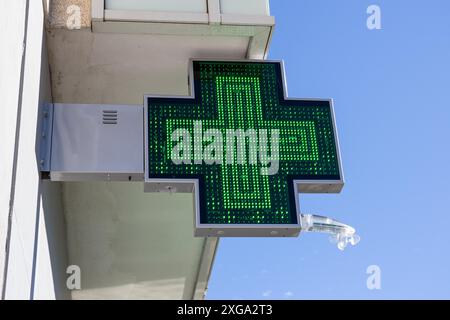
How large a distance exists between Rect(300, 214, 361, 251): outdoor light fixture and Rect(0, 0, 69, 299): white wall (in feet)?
7.34

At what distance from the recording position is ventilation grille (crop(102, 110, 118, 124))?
5574mm

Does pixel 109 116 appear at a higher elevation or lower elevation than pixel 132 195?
higher

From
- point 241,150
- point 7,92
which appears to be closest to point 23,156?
point 7,92

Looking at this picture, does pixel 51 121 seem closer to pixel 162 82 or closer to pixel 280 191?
pixel 162 82

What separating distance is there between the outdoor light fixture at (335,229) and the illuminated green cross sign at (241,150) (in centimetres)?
119

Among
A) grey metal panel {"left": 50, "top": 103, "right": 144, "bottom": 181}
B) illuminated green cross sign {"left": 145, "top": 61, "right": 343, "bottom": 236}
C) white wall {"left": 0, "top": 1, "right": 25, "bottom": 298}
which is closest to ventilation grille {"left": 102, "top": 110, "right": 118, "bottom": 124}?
grey metal panel {"left": 50, "top": 103, "right": 144, "bottom": 181}

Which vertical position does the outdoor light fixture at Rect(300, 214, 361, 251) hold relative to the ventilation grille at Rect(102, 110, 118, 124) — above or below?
below

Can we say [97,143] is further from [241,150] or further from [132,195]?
[132,195]

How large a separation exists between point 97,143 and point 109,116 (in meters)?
0.24

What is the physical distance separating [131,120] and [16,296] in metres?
1.62

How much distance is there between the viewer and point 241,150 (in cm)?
528

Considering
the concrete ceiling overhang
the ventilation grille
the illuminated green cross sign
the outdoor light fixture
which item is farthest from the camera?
the outdoor light fixture

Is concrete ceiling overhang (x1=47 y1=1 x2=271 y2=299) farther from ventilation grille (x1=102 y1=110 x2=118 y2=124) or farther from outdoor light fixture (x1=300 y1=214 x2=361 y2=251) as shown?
outdoor light fixture (x1=300 y1=214 x2=361 y2=251)
